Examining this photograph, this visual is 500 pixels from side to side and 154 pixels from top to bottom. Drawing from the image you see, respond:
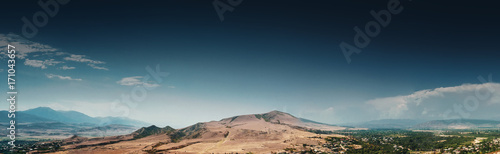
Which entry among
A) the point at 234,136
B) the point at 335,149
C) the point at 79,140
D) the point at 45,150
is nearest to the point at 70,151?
the point at 45,150

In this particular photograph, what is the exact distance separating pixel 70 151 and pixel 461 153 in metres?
230

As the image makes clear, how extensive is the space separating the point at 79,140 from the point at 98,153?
67.1m

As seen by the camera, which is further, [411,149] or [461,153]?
[411,149]

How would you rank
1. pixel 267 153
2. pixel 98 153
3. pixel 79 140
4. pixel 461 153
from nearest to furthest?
1. pixel 461 153
2. pixel 267 153
3. pixel 98 153
4. pixel 79 140

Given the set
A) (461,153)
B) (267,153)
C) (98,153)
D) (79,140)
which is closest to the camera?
(461,153)

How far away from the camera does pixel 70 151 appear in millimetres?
147500

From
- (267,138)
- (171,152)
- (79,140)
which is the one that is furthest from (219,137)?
(79,140)

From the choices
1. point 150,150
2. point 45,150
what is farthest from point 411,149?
point 45,150

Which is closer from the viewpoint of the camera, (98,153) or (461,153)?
(461,153)

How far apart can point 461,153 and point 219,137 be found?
160 m

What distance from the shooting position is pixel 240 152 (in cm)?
13500

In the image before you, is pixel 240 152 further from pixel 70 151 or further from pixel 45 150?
pixel 45 150

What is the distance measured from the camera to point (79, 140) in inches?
7397

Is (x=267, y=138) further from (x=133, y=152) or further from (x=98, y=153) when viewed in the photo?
(x=98, y=153)
